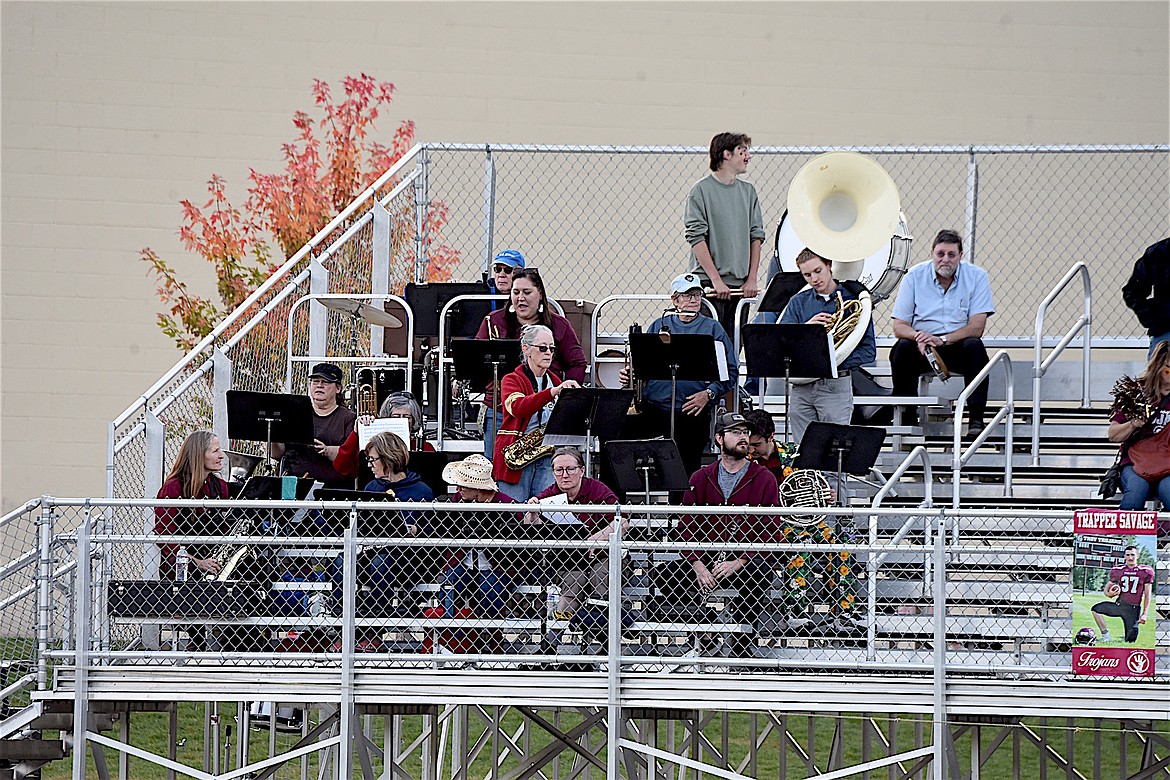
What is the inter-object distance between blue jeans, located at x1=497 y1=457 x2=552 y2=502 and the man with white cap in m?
0.82

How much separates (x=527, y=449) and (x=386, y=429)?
879mm

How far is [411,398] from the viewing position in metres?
11.5

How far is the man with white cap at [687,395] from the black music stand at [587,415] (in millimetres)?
443

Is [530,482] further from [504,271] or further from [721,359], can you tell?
[504,271]

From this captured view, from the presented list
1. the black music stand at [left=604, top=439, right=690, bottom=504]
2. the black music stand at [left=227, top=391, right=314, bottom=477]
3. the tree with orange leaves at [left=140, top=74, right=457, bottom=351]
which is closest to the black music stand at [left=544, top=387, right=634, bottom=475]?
the black music stand at [left=604, top=439, right=690, bottom=504]

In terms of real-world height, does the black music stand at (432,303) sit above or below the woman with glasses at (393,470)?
above

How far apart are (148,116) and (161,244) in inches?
56.5

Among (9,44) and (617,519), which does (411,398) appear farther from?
(9,44)

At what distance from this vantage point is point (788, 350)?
10828mm

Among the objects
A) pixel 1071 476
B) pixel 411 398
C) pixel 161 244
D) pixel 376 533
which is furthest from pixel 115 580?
pixel 161 244

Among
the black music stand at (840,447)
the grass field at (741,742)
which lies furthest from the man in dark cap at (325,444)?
the grass field at (741,742)

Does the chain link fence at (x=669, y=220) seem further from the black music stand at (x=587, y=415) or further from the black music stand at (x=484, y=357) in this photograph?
the black music stand at (x=587, y=415)

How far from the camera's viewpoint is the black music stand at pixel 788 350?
1078cm

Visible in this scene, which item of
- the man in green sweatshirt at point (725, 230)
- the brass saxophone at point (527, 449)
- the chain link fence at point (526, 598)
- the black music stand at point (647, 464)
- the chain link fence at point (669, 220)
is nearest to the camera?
the chain link fence at point (526, 598)
